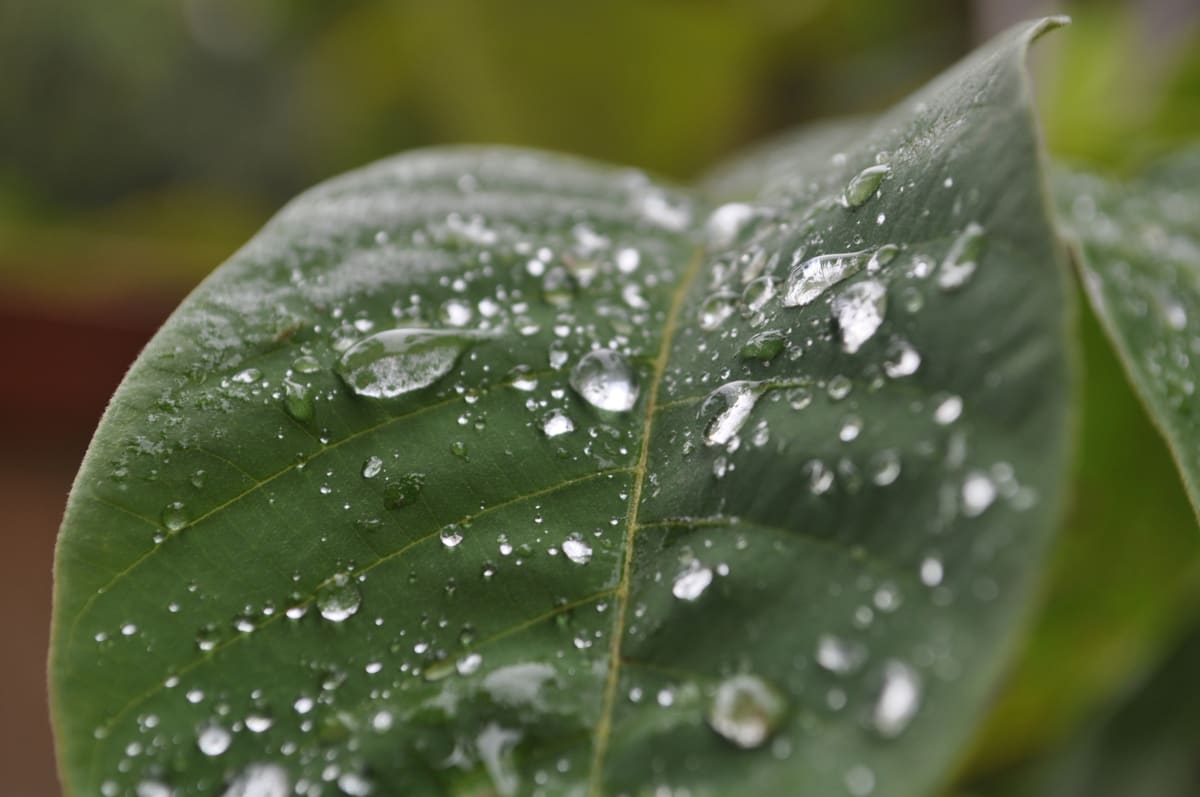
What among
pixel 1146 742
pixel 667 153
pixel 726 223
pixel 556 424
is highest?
pixel 667 153

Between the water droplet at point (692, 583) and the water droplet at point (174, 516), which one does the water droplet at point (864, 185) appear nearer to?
the water droplet at point (692, 583)

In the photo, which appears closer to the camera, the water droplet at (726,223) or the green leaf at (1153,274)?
the green leaf at (1153,274)

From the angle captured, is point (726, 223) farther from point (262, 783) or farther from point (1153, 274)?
point (262, 783)

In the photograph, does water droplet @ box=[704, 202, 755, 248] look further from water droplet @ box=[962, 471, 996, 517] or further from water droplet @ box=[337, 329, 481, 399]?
water droplet @ box=[962, 471, 996, 517]

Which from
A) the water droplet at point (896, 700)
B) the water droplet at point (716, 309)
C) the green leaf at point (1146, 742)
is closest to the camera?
the water droplet at point (896, 700)

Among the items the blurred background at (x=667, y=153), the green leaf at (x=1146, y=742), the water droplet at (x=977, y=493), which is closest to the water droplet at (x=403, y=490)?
the water droplet at (x=977, y=493)

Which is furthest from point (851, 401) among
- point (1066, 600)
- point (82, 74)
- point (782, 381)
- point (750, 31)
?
point (82, 74)

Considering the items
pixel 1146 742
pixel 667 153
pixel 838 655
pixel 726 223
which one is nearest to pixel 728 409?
pixel 838 655
